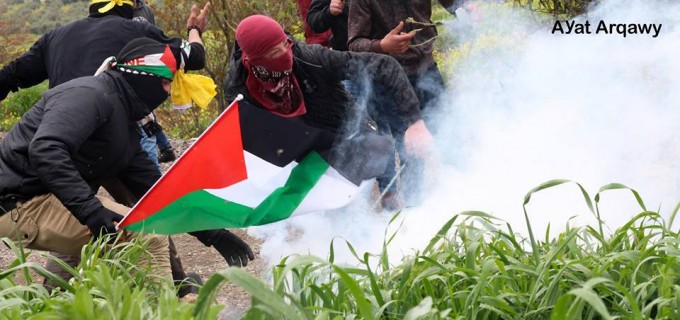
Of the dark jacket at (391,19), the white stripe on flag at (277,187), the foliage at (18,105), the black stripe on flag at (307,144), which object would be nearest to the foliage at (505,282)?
the white stripe on flag at (277,187)

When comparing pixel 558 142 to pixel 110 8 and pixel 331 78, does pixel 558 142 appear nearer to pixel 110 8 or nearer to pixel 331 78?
pixel 331 78

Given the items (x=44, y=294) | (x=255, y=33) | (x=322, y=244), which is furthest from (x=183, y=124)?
(x=44, y=294)

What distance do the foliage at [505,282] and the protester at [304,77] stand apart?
1.66 m

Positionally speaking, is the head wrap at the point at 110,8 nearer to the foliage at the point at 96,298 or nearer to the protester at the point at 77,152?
the protester at the point at 77,152

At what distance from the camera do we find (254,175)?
4.96 metres

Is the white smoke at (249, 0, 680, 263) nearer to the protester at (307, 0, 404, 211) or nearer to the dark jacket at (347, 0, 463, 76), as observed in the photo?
the protester at (307, 0, 404, 211)

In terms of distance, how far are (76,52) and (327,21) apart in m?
1.56

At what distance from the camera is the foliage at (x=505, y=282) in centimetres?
289

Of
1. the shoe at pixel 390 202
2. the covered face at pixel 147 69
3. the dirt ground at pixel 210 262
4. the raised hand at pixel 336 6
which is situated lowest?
the dirt ground at pixel 210 262

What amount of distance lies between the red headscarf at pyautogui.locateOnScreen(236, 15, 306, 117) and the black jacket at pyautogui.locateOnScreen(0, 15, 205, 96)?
50 cm

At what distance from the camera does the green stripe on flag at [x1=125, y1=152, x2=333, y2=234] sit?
461 centimetres

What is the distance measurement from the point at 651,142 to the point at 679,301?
3090 mm

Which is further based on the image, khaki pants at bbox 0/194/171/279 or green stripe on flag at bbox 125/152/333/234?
green stripe on flag at bbox 125/152/333/234

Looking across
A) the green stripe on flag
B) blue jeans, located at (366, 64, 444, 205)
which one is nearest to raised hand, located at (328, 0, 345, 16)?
blue jeans, located at (366, 64, 444, 205)
